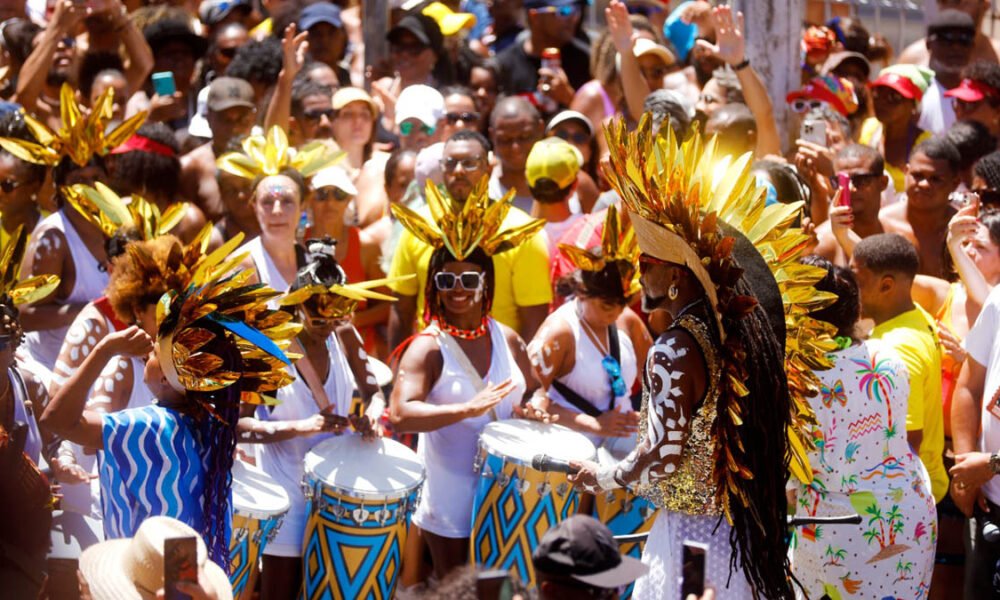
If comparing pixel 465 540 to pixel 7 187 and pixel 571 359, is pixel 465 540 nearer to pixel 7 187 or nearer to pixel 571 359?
pixel 571 359

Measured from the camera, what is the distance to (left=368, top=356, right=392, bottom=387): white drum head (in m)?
6.10

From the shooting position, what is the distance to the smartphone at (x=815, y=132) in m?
7.01

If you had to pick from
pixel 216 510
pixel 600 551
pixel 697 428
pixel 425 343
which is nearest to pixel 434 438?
pixel 425 343

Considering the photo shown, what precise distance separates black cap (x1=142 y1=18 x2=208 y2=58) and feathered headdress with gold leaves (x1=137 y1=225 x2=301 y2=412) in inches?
203

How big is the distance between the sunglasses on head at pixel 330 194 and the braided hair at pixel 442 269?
115 cm

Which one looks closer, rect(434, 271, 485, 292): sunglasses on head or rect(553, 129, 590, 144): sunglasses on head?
rect(434, 271, 485, 292): sunglasses on head

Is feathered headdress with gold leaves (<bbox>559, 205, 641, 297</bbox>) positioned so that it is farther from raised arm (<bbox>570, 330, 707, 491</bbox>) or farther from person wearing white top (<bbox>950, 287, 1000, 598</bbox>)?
raised arm (<bbox>570, 330, 707, 491</bbox>)

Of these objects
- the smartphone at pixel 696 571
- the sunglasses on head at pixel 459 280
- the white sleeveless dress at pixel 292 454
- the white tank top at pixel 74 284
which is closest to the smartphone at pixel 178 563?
the smartphone at pixel 696 571

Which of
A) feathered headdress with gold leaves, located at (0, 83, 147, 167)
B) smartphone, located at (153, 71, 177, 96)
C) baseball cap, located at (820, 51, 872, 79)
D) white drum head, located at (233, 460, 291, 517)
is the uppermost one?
baseball cap, located at (820, 51, 872, 79)

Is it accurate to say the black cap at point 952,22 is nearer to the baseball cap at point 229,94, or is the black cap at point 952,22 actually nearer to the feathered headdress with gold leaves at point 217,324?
the baseball cap at point 229,94

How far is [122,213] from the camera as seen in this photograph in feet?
19.4

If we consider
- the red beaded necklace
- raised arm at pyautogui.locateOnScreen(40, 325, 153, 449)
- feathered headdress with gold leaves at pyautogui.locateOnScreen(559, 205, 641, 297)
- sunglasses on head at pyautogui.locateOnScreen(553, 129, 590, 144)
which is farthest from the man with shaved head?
raised arm at pyautogui.locateOnScreen(40, 325, 153, 449)

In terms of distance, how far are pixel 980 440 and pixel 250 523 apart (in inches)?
117

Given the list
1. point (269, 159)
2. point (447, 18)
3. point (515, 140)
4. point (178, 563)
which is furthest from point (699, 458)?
point (447, 18)
